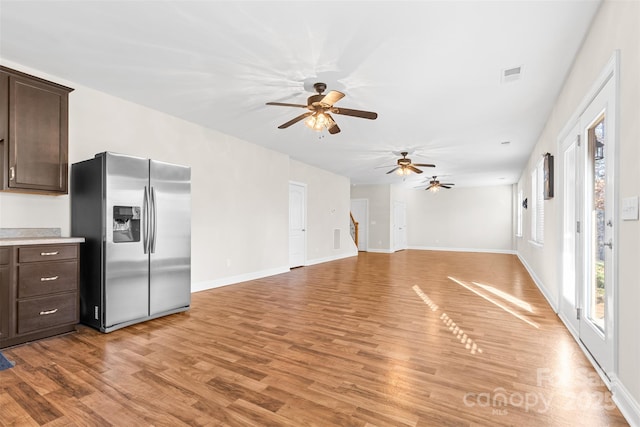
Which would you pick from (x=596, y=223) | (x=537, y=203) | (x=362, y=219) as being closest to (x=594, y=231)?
(x=596, y=223)

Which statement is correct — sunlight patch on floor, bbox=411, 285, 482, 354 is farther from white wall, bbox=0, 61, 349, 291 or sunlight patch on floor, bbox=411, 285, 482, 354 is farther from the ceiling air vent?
white wall, bbox=0, 61, 349, 291

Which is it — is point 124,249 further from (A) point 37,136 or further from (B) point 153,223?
(A) point 37,136

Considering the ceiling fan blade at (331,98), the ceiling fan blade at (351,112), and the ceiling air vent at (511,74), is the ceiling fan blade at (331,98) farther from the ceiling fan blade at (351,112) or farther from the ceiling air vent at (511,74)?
the ceiling air vent at (511,74)

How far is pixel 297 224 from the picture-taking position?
8086 millimetres

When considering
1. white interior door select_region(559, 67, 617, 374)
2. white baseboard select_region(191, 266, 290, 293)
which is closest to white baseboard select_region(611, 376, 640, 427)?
white interior door select_region(559, 67, 617, 374)

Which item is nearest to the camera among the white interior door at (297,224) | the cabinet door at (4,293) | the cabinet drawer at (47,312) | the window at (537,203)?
the cabinet door at (4,293)

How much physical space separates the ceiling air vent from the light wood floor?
2719 millimetres

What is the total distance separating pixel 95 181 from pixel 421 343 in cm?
373

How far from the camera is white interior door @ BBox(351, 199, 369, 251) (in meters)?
12.3

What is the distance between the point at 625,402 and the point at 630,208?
3.66ft

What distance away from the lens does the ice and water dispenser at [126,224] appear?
11.4 feet

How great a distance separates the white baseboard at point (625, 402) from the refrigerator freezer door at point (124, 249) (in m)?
4.14

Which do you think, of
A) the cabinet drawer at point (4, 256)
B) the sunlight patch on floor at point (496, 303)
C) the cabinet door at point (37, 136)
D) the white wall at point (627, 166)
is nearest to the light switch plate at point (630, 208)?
the white wall at point (627, 166)

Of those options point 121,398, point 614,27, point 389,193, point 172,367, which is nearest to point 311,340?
point 172,367
